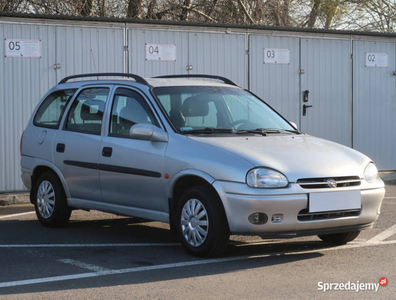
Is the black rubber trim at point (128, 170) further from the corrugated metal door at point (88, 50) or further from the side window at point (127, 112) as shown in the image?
the corrugated metal door at point (88, 50)

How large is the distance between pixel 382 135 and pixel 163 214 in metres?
8.48

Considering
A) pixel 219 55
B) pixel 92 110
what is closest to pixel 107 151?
pixel 92 110

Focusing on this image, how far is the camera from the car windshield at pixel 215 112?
690cm

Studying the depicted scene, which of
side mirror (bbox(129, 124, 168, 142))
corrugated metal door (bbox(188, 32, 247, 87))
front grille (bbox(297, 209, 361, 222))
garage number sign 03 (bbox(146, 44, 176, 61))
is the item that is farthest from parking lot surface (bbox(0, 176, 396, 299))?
corrugated metal door (bbox(188, 32, 247, 87))

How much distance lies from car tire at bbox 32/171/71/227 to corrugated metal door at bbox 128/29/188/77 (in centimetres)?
413

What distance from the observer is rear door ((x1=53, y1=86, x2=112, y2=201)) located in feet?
24.6

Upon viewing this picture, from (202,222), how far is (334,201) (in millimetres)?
1157

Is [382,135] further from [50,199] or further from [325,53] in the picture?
[50,199]

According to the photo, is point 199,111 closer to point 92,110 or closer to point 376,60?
point 92,110

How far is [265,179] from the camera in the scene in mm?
5883

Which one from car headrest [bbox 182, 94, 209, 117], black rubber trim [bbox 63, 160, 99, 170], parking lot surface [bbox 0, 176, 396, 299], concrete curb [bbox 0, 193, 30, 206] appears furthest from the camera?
concrete curb [bbox 0, 193, 30, 206]

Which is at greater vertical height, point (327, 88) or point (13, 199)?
point (327, 88)

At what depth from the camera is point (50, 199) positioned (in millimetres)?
8148

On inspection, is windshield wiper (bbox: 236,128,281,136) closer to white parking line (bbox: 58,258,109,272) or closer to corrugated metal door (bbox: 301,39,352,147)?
white parking line (bbox: 58,258,109,272)
